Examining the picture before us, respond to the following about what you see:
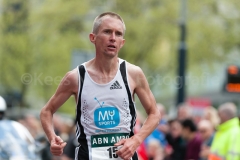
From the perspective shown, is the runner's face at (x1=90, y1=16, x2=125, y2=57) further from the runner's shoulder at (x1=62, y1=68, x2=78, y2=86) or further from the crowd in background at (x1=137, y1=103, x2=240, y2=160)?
the crowd in background at (x1=137, y1=103, x2=240, y2=160)

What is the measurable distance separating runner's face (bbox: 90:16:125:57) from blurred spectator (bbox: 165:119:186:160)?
711cm

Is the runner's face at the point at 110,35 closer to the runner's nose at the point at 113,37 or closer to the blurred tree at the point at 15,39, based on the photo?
the runner's nose at the point at 113,37

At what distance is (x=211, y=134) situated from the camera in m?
12.4

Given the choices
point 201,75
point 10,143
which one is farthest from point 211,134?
point 201,75

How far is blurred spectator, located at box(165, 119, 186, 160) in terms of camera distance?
13141mm

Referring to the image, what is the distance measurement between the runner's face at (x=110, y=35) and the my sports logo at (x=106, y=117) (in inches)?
17.9

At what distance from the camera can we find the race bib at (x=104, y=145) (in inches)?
243

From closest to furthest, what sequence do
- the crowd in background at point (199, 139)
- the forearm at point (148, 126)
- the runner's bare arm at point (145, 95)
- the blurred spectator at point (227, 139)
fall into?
the forearm at point (148, 126)
the runner's bare arm at point (145, 95)
the blurred spectator at point (227, 139)
the crowd in background at point (199, 139)

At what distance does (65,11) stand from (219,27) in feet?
24.5

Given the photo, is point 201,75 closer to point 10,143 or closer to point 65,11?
point 65,11

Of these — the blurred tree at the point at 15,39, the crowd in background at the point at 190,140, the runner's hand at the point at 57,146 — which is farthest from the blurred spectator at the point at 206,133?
the blurred tree at the point at 15,39

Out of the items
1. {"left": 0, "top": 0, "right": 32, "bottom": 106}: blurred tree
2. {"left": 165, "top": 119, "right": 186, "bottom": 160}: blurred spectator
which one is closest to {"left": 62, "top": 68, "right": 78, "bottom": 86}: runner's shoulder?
{"left": 165, "top": 119, "right": 186, "bottom": 160}: blurred spectator

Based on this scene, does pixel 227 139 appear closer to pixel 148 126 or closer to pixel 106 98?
pixel 148 126

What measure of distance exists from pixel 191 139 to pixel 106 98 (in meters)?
6.76
